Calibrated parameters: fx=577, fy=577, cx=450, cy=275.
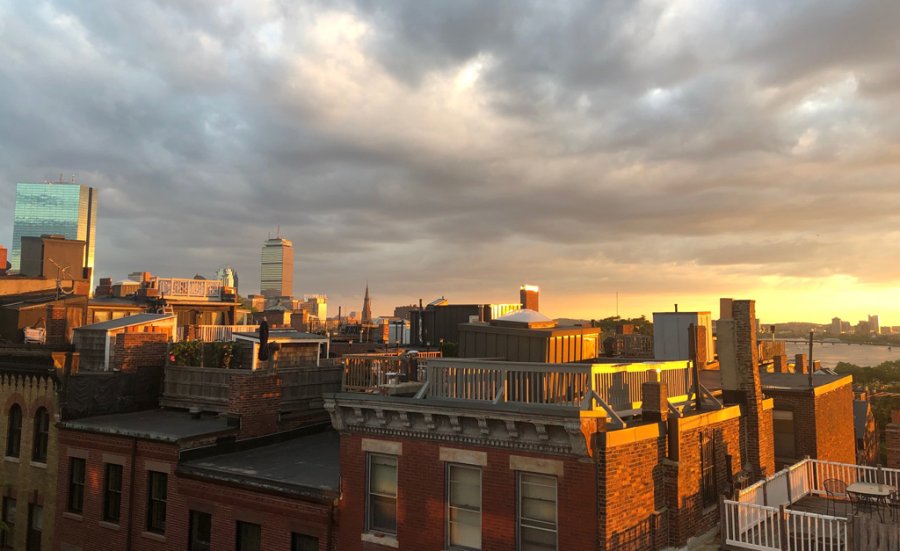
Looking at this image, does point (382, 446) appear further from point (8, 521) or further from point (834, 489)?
point (8, 521)

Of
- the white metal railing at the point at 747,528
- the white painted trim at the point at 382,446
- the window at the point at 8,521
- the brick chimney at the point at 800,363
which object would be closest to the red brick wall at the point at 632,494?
the white metal railing at the point at 747,528

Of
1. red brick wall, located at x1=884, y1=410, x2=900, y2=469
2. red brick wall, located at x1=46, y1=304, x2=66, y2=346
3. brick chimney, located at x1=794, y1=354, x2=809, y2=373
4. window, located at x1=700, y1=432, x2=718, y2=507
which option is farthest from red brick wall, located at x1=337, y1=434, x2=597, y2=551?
brick chimney, located at x1=794, y1=354, x2=809, y2=373

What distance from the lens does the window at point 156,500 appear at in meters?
20.4

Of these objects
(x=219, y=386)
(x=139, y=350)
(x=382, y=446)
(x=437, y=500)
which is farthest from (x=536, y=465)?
(x=139, y=350)

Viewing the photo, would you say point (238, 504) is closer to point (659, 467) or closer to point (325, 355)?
point (659, 467)

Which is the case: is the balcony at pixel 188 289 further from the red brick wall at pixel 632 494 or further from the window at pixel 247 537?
the red brick wall at pixel 632 494

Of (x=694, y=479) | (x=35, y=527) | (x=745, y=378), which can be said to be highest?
(x=745, y=378)

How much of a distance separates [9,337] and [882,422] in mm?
94336

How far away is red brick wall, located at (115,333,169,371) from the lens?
25.0 m

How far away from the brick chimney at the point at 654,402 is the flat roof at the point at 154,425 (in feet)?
47.7

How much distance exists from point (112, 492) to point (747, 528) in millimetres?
21391

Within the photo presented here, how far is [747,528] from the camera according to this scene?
1477cm

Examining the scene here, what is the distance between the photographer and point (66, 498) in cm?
2264

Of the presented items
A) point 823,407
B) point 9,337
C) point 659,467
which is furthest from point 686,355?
point 9,337
